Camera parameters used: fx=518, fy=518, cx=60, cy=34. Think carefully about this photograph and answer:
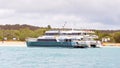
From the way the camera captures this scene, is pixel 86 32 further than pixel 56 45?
Yes

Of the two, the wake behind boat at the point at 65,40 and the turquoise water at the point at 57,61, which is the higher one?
the wake behind boat at the point at 65,40

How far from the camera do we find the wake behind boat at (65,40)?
521 feet

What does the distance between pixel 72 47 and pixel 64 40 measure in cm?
540

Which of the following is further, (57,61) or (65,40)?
(65,40)

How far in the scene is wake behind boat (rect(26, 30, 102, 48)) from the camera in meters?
159

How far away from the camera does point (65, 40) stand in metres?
161

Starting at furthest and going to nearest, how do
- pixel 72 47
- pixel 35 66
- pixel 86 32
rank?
pixel 86 32, pixel 72 47, pixel 35 66

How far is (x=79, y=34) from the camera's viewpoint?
167125 mm

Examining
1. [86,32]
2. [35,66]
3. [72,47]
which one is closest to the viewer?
[35,66]

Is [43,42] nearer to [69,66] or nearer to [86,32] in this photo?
[86,32]

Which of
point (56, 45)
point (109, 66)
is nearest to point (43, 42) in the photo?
point (56, 45)

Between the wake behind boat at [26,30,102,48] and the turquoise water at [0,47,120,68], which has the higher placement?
the wake behind boat at [26,30,102,48]

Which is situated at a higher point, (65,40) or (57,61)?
(65,40)

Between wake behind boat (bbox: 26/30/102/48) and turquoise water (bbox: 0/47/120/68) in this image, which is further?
wake behind boat (bbox: 26/30/102/48)
